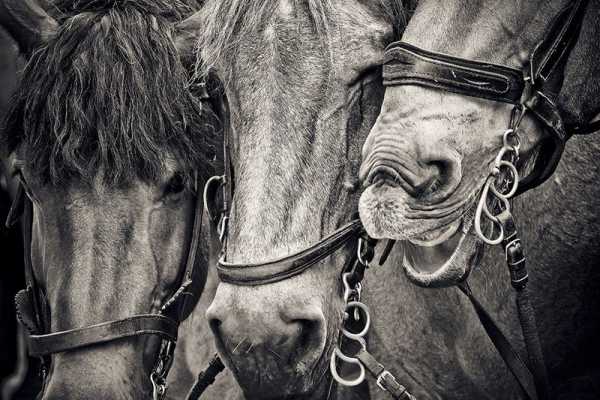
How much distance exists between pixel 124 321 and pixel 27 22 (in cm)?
121

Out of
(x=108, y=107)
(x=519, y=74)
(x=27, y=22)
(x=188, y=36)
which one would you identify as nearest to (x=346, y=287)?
(x=519, y=74)

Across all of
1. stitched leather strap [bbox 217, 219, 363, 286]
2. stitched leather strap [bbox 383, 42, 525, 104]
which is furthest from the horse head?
stitched leather strap [bbox 217, 219, 363, 286]

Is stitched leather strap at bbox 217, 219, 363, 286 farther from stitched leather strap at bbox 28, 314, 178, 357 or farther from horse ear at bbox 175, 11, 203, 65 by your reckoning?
horse ear at bbox 175, 11, 203, 65

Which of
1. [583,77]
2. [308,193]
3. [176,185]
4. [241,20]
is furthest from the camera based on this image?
[176,185]

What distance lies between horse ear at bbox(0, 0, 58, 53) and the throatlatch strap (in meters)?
1.81

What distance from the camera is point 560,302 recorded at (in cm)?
265

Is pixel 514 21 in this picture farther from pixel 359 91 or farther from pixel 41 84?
pixel 41 84

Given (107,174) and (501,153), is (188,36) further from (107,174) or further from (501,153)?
(501,153)

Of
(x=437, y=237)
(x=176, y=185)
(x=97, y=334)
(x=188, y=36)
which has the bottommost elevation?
(x=97, y=334)

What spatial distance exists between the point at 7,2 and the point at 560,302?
221 centimetres

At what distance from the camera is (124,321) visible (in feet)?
8.96

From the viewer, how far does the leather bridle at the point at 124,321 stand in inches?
106

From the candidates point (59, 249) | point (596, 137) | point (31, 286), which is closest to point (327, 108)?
point (596, 137)

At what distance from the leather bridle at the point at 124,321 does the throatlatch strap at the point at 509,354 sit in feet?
3.37
